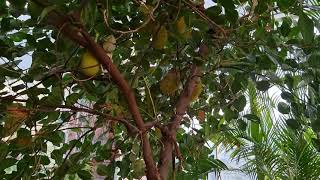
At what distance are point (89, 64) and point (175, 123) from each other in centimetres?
25

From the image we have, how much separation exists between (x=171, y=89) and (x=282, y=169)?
156cm

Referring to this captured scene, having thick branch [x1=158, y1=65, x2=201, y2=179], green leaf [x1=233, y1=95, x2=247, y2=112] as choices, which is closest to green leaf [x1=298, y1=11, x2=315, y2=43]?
thick branch [x1=158, y1=65, x2=201, y2=179]

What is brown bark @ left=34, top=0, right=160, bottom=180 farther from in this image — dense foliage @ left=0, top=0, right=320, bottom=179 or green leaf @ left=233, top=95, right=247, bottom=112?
green leaf @ left=233, top=95, right=247, bottom=112

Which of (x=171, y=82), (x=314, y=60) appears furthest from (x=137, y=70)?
(x=314, y=60)

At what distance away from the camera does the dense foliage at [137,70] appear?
703 mm

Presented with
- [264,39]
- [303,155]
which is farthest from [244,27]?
[303,155]

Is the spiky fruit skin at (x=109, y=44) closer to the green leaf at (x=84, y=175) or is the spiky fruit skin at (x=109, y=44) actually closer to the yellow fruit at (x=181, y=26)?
the yellow fruit at (x=181, y=26)

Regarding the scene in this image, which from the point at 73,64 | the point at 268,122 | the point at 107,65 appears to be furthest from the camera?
the point at 268,122

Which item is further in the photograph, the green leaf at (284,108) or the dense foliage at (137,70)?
the green leaf at (284,108)

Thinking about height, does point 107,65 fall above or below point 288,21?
below

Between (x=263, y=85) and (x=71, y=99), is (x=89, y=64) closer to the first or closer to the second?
(x=71, y=99)

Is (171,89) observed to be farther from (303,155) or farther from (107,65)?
(303,155)

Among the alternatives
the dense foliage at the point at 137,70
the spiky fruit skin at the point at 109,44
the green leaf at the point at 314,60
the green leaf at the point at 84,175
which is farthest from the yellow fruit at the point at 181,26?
the green leaf at the point at 84,175

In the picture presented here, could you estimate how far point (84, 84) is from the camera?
32.6 inches
